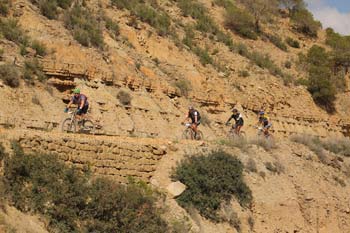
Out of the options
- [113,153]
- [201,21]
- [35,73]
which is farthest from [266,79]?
[113,153]

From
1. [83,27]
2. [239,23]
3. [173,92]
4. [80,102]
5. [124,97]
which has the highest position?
[239,23]

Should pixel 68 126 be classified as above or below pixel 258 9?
below

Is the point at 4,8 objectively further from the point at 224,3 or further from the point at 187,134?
the point at 224,3

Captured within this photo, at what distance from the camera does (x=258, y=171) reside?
19703 mm

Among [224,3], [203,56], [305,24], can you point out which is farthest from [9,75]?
[305,24]

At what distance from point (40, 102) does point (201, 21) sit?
798 inches

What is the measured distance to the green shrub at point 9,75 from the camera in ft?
71.4

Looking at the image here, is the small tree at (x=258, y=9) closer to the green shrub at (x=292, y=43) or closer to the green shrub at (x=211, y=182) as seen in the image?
the green shrub at (x=292, y=43)

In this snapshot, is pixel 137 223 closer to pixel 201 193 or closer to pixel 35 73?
pixel 201 193

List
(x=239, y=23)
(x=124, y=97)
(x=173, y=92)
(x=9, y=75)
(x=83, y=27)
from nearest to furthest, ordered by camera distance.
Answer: (x=9, y=75)
(x=124, y=97)
(x=83, y=27)
(x=173, y=92)
(x=239, y=23)

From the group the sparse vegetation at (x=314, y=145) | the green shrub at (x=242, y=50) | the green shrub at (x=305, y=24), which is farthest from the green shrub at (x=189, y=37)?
the green shrub at (x=305, y=24)

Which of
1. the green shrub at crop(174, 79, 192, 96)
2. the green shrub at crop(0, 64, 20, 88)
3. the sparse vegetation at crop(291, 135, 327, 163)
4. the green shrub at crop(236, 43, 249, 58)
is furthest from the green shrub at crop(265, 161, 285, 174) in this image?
the green shrub at crop(236, 43, 249, 58)

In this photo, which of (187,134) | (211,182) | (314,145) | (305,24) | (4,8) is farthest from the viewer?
(305,24)

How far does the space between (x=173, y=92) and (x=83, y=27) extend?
202 inches
